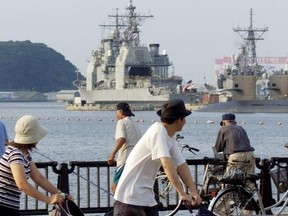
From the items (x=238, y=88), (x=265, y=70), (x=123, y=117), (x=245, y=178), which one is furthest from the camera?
(x=265, y=70)

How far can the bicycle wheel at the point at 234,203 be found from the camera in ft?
36.7

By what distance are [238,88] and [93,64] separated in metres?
24.7

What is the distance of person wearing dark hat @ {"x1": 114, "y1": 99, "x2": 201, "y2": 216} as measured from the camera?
7.98 meters

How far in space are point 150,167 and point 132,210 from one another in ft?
1.22

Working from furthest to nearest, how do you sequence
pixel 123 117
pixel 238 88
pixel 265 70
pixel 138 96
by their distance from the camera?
pixel 265 70
pixel 138 96
pixel 238 88
pixel 123 117

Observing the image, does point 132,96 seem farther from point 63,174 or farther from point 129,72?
point 63,174

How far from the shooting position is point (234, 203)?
36.9 ft

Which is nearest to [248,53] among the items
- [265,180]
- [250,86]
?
[250,86]

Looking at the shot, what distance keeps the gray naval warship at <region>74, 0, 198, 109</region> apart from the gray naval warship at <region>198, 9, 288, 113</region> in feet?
25.8

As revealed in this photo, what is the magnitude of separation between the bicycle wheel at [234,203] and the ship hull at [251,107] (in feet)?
417

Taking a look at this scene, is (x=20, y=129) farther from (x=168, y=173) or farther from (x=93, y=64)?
(x=93, y=64)

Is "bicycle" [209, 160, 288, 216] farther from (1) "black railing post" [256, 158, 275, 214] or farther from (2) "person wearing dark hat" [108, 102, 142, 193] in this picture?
(1) "black railing post" [256, 158, 275, 214]

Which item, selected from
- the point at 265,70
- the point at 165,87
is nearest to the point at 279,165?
the point at 165,87

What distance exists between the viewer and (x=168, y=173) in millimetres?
7953
